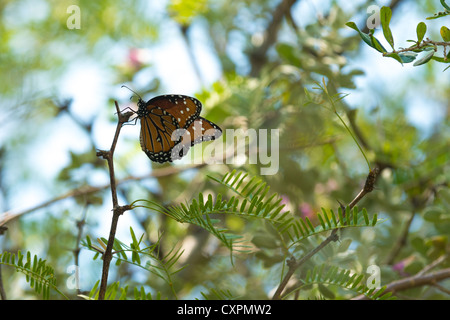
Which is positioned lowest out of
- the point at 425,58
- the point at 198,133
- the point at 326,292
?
the point at 326,292

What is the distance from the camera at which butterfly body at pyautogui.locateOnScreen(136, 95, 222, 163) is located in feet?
2.02

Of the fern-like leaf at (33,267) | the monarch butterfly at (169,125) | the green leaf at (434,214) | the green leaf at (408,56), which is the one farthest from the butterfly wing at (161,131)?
the green leaf at (434,214)

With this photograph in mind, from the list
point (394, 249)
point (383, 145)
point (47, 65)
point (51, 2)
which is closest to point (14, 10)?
point (51, 2)

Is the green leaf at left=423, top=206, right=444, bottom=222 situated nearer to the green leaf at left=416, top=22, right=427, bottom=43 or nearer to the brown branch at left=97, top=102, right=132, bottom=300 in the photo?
the green leaf at left=416, top=22, right=427, bottom=43

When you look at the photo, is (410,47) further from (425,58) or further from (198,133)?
(198,133)

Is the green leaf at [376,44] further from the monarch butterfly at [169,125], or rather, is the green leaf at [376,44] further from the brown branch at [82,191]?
the brown branch at [82,191]

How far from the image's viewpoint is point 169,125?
63 centimetres

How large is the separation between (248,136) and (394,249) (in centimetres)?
37

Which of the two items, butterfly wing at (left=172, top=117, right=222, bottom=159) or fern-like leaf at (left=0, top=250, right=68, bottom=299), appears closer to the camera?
fern-like leaf at (left=0, top=250, right=68, bottom=299)

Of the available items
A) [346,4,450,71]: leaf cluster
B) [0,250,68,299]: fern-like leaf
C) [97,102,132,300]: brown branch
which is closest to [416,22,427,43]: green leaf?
[346,4,450,71]: leaf cluster

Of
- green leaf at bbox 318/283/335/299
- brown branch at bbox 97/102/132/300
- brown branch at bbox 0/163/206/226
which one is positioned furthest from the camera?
brown branch at bbox 0/163/206/226

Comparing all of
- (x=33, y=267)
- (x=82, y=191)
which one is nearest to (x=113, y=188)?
(x=33, y=267)

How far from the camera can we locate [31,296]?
83 cm

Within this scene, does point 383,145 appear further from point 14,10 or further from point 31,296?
point 14,10
